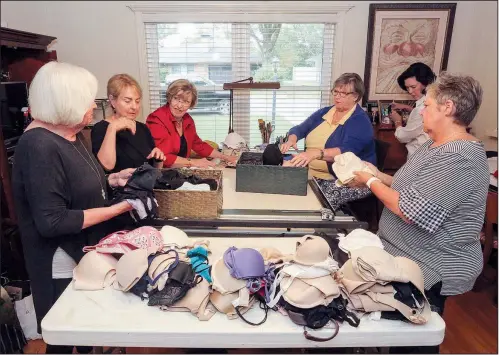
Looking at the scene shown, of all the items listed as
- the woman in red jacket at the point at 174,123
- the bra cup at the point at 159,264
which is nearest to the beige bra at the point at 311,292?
the bra cup at the point at 159,264

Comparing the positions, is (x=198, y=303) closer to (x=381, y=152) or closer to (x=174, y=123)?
(x=174, y=123)

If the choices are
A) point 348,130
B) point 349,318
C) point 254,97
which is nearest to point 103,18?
point 254,97

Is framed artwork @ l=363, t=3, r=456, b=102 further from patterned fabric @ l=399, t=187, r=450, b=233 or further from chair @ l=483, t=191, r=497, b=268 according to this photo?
patterned fabric @ l=399, t=187, r=450, b=233

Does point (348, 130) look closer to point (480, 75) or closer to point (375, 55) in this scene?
point (375, 55)

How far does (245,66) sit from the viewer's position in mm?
3572

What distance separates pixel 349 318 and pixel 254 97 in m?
3.00

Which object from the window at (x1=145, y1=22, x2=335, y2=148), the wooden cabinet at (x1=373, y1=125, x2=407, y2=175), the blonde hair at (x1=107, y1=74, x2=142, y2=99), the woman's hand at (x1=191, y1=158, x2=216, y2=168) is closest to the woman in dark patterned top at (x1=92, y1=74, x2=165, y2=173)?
the blonde hair at (x1=107, y1=74, x2=142, y2=99)

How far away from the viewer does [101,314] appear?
39.0 inches

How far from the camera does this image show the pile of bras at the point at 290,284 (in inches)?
37.1

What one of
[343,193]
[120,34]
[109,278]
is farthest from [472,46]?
[109,278]

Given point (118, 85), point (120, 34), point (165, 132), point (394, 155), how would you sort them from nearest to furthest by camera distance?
point (118, 85) < point (165, 132) < point (394, 155) < point (120, 34)

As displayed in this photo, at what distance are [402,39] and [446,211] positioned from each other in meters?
2.79

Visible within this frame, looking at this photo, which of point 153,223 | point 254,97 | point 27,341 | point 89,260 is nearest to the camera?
point 89,260

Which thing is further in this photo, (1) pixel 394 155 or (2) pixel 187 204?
(1) pixel 394 155
